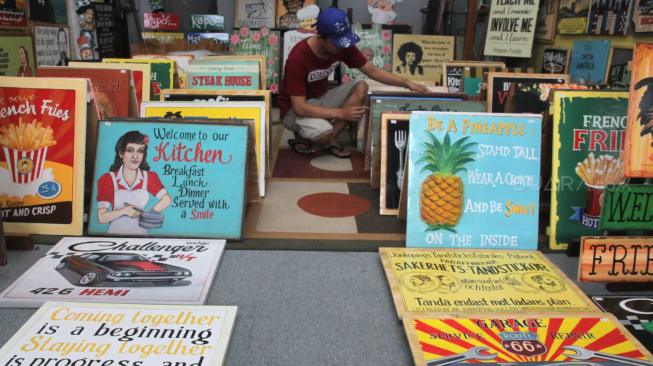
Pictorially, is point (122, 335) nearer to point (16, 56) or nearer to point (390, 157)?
point (390, 157)

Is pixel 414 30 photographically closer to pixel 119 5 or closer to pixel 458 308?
pixel 119 5

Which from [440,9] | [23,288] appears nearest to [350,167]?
[23,288]

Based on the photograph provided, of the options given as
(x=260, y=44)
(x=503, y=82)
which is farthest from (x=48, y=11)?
(x=503, y=82)

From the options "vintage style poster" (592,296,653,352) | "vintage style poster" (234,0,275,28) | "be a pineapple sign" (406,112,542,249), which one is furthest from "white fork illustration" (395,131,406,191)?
"vintage style poster" (234,0,275,28)

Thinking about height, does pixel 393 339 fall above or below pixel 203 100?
below

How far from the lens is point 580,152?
6.57 feet

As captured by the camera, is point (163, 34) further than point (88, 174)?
Result: Yes

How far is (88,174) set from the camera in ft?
7.47

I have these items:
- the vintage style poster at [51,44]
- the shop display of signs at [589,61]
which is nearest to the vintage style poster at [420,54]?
the shop display of signs at [589,61]

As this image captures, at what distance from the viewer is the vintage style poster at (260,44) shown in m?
5.59

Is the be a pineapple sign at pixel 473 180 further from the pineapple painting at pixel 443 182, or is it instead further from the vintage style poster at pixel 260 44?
the vintage style poster at pixel 260 44

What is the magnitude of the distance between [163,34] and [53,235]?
13.4ft

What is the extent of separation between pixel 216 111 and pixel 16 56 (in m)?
2.29

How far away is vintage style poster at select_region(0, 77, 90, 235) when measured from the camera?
2.04m
